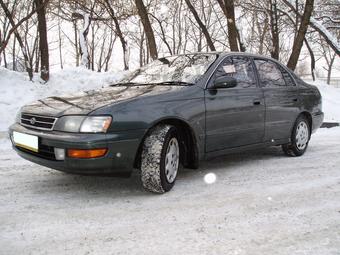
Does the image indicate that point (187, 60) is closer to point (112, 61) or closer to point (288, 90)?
point (288, 90)

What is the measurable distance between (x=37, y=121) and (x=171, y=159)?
4.37ft

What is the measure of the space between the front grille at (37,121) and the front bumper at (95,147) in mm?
65

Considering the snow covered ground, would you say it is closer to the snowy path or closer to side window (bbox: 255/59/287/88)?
the snowy path

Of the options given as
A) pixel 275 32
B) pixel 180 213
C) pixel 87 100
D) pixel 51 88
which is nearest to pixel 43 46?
pixel 51 88

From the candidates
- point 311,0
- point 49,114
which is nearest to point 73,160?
point 49,114

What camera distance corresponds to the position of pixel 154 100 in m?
3.79

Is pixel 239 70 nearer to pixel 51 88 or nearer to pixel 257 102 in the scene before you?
pixel 257 102

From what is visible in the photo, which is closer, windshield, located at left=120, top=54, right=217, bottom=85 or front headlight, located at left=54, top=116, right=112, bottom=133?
front headlight, located at left=54, top=116, right=112, bottom=133

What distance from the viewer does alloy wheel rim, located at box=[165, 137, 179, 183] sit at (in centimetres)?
391

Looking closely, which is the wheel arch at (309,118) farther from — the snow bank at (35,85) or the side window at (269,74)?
the snow bank at (35,85)

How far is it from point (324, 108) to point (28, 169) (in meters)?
8.70

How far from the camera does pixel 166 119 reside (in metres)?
3.90

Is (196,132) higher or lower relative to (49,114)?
lower

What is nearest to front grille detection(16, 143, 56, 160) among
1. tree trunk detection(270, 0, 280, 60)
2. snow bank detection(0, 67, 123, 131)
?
snow bank detection(0, 67, 123, 131)
